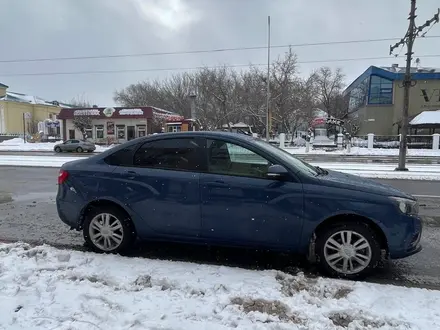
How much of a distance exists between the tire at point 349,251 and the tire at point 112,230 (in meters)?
2.33

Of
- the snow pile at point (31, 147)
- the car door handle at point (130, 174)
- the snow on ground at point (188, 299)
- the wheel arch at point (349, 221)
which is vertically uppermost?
the car door handle at point (130, 174)

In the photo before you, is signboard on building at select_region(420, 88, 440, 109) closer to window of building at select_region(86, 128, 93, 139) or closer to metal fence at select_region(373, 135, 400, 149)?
metal fence at select_region(373, 135, 400, 149)

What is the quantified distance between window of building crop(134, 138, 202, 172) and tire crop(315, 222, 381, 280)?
168 centimetres

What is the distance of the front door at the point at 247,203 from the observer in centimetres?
407

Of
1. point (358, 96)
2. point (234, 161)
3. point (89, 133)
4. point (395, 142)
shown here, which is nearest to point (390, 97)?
point (358, 96)

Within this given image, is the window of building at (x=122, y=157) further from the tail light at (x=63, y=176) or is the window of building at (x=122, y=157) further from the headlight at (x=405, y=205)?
the headlight at (x=405, y=205)

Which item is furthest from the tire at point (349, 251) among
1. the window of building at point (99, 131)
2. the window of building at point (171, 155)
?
the window of building at point (99, 131)

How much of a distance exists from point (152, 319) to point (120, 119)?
1717 inches

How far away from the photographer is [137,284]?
3.67m

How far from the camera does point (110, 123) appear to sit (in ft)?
147

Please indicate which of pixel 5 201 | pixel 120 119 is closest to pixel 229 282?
pixel 5 201

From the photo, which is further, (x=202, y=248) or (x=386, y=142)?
(x=386, y=142)

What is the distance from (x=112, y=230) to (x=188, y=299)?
5.69 ft

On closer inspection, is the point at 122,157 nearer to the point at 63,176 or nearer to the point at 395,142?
the point at 63,176
